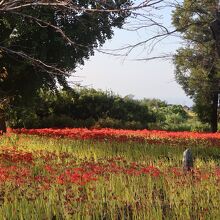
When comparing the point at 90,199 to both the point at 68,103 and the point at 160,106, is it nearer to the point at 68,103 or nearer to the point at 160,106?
the point at 68,103

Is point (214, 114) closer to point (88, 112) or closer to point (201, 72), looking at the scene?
point (201, 72)

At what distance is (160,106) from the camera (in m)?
51.4

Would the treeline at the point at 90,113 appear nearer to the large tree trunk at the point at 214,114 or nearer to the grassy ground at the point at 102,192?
the large tree trunk at the point at 214,114

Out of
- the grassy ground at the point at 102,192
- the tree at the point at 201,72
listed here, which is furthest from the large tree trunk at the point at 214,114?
the grassy ground at the point at 102,192

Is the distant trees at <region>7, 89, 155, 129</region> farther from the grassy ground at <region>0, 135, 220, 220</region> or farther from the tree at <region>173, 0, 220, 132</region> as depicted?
the grassy ground at <region>0, 135, 220, 220</region>

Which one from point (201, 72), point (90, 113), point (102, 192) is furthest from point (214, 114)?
point (102, 192)

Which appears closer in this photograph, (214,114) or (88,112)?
(88,112)

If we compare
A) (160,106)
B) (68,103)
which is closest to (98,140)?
(68,103)

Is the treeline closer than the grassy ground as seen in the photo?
No

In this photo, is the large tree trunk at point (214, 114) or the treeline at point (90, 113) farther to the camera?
the large tree trunk at point (214, 114)

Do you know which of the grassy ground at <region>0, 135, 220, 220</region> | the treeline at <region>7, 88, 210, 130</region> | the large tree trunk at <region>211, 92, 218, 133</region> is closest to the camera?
the grassy ground at <region>0, 135, 220, 220</region>

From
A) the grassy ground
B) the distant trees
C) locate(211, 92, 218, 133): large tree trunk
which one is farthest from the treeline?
the grassy ground

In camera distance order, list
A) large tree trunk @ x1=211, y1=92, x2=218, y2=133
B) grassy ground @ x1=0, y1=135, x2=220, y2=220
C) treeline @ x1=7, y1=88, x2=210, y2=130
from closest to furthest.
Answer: grassy ground @ x1=0, y1=135, x2=220, y2=220 → treeline @ x1=7, y1=88, x2=210, y2=130 → large tree trunk @ x1=211, y1=92, x2=218, y2=133

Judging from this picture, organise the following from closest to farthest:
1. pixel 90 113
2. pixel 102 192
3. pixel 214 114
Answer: pixel 102 192 < pixel 90 113 < pixel 214 114
